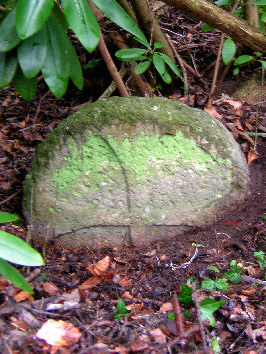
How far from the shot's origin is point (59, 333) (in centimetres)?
120

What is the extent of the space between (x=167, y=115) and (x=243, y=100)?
133 centimetres

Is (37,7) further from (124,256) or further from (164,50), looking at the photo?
(164,50)

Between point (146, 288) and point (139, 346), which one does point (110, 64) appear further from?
point (139, 346)

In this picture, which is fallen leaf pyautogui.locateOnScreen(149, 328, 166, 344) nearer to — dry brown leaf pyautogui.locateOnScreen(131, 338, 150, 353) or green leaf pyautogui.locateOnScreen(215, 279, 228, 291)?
dry brown leaf pyautogui.locateOnScreen(131, 338, 150, 353)

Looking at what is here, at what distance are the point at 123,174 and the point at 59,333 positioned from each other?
37.8 inches

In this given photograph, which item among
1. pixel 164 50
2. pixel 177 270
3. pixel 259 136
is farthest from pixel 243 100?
pixel 177 270

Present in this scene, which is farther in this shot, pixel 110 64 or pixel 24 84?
pixel 110 64

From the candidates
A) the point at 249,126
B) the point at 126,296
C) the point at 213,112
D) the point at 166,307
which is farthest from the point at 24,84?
the point at 249,126

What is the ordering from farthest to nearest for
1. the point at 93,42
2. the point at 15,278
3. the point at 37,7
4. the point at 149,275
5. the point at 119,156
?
the point at 119,156, the point at 149,275, the point at 93,42, the point at 37,7, the point at 15,278

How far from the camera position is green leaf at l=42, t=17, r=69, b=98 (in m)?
1.61

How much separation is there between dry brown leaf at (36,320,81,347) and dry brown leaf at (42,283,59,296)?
0.86 feet

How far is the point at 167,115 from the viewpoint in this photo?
1979 mm

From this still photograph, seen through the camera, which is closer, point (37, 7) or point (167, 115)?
point (37, 7)

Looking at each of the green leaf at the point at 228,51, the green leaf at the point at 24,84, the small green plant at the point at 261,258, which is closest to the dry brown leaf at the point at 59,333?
the small green plant at the point at 261,258
